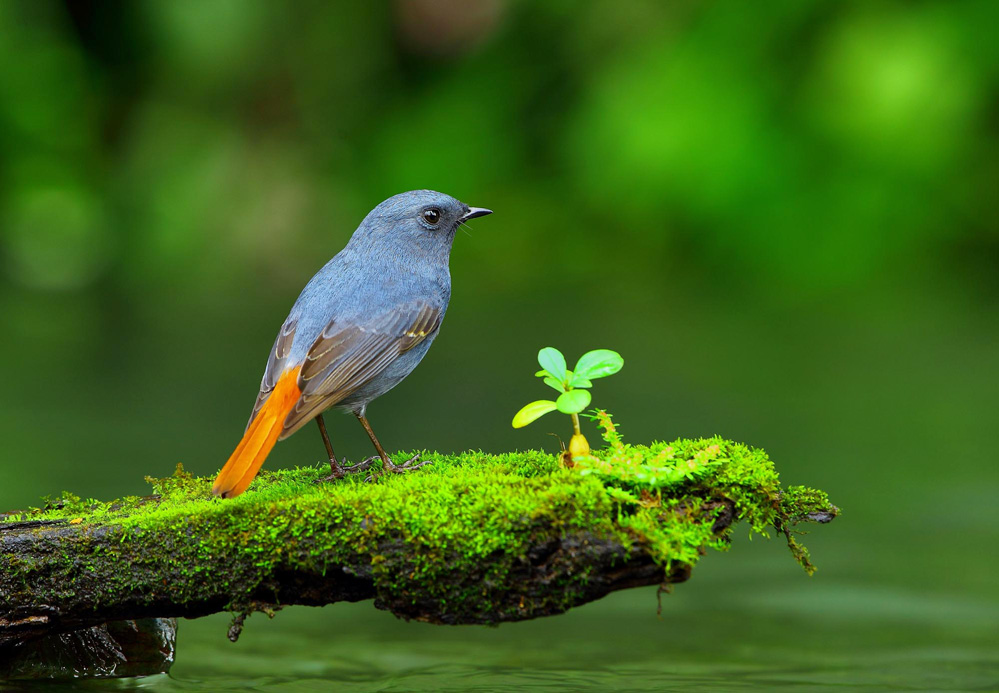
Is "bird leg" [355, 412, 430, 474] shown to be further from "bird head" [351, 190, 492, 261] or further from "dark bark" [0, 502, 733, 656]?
"bird head" [351, 190, 492, 261]

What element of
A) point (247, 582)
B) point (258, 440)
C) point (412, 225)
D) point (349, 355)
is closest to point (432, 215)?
point (412, 225)

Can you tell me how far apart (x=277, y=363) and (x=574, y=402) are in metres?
1.00

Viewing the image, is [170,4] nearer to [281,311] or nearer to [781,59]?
[281,311]

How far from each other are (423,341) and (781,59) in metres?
8.43

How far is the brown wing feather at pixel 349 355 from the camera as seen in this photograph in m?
3.54

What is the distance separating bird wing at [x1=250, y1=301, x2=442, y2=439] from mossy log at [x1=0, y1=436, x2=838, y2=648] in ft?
0.86

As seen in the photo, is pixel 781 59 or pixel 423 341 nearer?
pixel 423 341

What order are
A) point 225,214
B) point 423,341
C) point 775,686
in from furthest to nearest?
point 225,214, point 775,686, point 423,341

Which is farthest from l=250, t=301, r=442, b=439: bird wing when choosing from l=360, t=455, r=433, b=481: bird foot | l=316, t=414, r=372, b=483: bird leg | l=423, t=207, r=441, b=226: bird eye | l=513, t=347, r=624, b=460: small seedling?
l=513, t=347, r=624, b=460: small seedling

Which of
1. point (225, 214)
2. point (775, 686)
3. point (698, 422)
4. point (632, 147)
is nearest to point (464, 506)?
point (775, 686)

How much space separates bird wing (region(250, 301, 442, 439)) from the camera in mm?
3555

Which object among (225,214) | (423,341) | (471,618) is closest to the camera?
Result: (471,618)

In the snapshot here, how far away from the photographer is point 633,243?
12.2 meters

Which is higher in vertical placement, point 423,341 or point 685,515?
point 423,341
